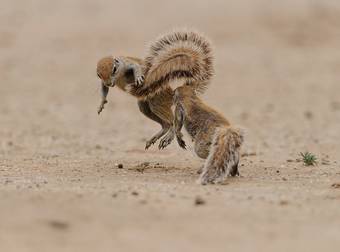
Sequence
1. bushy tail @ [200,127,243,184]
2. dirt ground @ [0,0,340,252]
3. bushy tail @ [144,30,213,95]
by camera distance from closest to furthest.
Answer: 1. dirt ground @ [0,0,340,252]
2. bushy tail @ [200,127,243,184]
3. bushy tail @ [144,30,213,95]

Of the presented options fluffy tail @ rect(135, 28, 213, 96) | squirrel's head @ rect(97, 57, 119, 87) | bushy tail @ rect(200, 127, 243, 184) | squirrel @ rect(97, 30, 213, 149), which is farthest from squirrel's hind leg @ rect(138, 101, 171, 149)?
bushy tail @ rect(200, 127, 243, 184)

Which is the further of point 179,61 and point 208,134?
point 179,61

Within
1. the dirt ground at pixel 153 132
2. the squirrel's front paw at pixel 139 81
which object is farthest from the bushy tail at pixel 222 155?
the squirrel's front paw at pixel 139 81

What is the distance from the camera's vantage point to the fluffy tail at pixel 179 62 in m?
10.3

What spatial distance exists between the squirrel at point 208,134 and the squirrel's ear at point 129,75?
2.16ft

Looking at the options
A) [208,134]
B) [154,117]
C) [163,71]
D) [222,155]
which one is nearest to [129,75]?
[163,71]

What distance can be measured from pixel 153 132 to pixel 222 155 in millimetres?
7095

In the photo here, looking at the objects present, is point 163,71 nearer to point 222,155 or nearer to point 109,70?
point 109,70

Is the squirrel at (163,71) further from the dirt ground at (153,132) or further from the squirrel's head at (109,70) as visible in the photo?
the dirt ground at (153,132)

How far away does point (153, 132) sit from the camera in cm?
1627

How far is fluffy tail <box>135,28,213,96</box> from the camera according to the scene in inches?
405

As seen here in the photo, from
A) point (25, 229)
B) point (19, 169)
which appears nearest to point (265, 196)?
point (25, 229)

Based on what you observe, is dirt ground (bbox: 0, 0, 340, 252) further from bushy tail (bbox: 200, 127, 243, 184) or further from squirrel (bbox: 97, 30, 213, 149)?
squirrel (bbox: 97, 30, 213, 149)

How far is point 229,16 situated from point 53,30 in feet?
18.0
